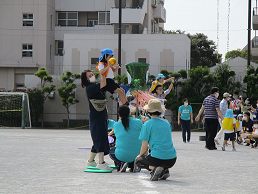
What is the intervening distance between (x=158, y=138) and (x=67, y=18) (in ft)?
130

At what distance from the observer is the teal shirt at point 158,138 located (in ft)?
22.4

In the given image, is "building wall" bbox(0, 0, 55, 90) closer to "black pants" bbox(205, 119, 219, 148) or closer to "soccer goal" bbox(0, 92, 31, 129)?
"soccer goal" bbox(0, 92, 31, 129)

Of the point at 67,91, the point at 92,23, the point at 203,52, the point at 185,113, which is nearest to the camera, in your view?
the point at 185,113

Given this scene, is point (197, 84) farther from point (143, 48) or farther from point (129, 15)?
point (129, 15)

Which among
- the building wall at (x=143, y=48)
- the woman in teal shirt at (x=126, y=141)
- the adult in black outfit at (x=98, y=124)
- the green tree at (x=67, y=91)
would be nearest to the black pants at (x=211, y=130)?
the woman in teal shirt at (x=126, y=141)

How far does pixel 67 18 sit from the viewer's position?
44.6 m

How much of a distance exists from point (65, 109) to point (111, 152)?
27154 millimetres

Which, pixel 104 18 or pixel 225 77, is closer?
pixel 225 77

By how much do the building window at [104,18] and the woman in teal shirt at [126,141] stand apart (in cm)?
3696

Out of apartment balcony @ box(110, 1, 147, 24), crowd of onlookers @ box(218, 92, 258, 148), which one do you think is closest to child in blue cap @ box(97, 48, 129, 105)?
crowd of onlookers @ box(218, 92, 258, 148)

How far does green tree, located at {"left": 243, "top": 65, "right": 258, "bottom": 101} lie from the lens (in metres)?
29.5

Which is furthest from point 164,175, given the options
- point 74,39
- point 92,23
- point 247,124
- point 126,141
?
point 92,23

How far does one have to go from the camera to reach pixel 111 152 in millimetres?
8164

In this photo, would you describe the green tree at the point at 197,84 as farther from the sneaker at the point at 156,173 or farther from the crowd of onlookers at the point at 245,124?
the sneaker at the point at 156,173
